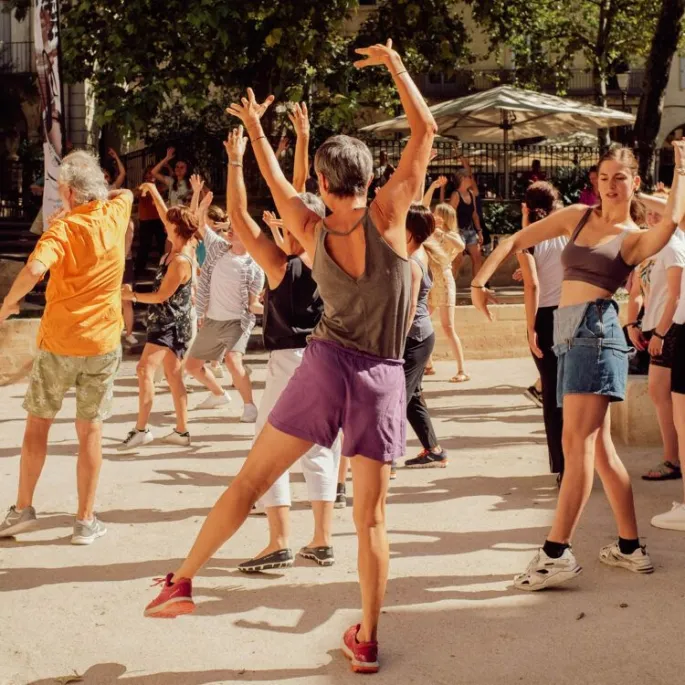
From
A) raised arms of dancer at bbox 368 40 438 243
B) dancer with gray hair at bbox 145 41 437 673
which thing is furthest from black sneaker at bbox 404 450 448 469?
raised arms of dancer at bbox 368 40 438 243

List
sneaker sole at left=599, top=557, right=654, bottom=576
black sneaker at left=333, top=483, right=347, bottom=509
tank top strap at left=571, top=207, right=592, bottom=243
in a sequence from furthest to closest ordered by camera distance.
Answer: black sneaker at left=333, top=483, right=347, bottom=509 → sneaker sole at left=599, top=557, right=654, bottom=576 → tank top strap at left=571, top=207, right=592, bottom=243

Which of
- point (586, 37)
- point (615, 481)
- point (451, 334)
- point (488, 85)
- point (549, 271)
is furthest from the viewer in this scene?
point (488, 85)

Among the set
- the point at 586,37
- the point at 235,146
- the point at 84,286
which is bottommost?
the point at 84,286

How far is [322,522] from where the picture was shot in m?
6.04

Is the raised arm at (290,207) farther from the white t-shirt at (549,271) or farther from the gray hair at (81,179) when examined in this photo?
the white t-shirt at (549,271)

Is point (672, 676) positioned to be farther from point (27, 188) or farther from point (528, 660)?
point (27, 188)

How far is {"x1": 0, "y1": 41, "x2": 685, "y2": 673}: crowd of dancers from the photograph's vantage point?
452cm

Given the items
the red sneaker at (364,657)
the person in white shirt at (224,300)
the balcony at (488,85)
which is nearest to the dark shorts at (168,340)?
the person in white shirt at (224,300)

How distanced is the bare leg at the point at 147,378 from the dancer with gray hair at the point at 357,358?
4.49 m

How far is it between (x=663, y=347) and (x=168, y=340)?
3586mm

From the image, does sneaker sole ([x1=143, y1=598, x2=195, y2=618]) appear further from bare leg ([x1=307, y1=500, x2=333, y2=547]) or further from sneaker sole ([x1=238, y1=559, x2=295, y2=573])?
bare leg ([x1=307, y1=500, x2=333, y2=547])

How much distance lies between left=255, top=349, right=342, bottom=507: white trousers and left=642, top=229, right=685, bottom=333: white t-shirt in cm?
237

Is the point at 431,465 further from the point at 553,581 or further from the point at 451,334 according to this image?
the point at 451,334

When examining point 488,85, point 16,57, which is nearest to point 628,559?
point 16,57
